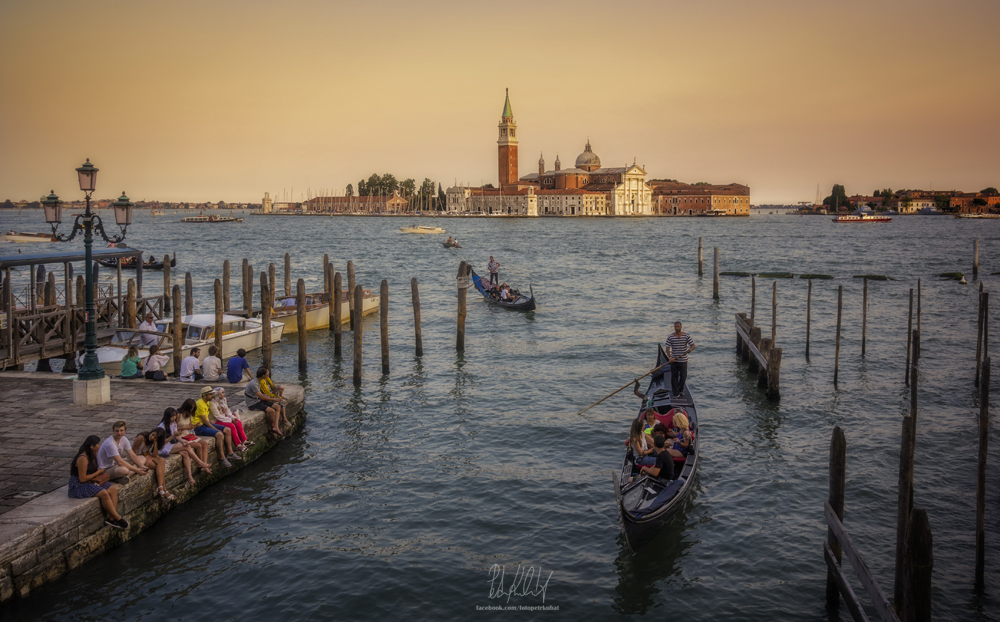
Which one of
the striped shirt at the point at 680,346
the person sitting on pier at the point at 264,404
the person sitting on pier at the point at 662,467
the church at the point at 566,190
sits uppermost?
the church at the point at 566,190

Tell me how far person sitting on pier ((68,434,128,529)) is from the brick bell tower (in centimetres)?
15495

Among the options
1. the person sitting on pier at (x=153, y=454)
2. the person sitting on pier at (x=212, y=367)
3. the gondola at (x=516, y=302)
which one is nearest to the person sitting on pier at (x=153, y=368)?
the person sitting on pier at (x=212, y=367)

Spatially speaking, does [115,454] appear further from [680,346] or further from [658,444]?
[680,346]

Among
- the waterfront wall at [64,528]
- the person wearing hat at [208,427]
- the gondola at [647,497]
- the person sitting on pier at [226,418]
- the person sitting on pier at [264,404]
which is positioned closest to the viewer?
the waterfront wall at [64,528]

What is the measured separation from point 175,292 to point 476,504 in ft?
29.7

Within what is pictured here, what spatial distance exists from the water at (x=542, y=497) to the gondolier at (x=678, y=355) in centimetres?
85

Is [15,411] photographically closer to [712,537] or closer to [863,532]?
[712,537]

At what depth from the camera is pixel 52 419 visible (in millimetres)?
10438

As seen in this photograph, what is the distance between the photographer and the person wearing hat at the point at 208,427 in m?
10.2

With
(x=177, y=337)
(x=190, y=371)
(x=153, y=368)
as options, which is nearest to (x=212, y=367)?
(x=190, y=371)

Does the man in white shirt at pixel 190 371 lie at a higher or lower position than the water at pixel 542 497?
higher

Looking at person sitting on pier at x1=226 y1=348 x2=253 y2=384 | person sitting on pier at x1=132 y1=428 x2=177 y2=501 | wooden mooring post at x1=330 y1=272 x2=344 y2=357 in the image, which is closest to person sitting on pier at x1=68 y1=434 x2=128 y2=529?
person sitting on pier at x1=132 y1=428 x2=177 y2=501

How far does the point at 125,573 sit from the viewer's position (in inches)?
312

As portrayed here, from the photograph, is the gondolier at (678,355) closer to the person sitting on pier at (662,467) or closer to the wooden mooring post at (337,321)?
the person sitting on pier at (662,467)
